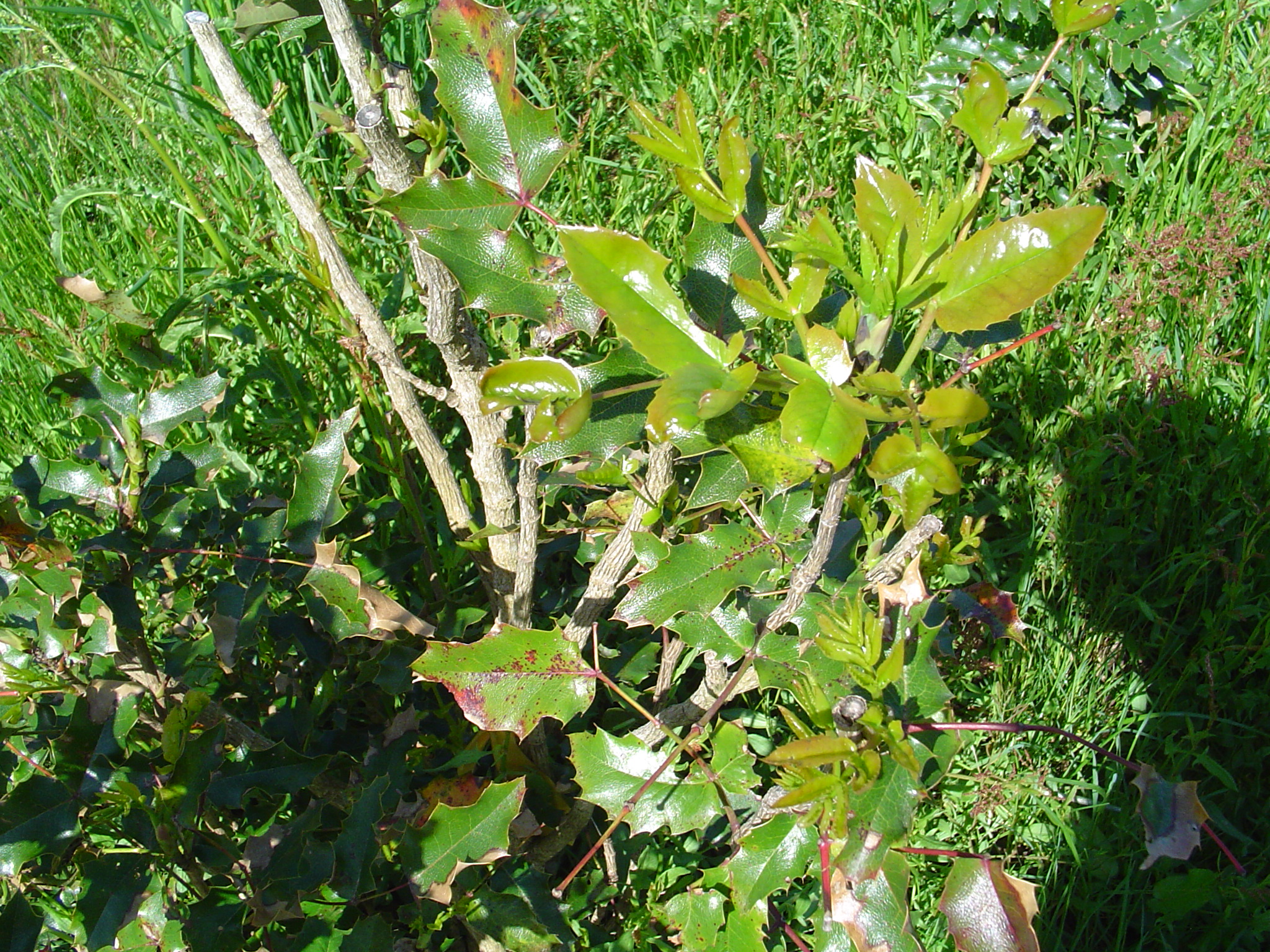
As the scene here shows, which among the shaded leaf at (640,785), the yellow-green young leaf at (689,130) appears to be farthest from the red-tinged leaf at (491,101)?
the shaded leaf at (640,785)

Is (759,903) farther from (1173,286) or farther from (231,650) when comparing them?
(1173,286)

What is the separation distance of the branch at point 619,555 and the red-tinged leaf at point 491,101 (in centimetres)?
33

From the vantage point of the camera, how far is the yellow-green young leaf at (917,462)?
689mm

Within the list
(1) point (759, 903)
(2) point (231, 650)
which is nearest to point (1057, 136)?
(1) point (759, 903)

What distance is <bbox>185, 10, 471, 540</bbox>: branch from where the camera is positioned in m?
1.04

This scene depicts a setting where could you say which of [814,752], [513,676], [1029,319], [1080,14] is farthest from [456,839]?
[1029,319]

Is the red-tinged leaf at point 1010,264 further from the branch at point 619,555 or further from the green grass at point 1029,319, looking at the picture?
the green grass at point 1029,319

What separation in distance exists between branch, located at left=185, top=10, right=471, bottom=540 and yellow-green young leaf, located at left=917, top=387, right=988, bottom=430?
77 cm

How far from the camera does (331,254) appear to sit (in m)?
1.18

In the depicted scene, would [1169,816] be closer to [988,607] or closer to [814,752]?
[988,607]

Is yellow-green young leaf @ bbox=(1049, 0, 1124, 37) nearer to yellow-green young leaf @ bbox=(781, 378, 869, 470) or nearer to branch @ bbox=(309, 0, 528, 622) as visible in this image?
yellow-green young leaf @ bbox=(781, 378, 869, 470)

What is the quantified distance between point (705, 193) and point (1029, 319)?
1328 millimetres

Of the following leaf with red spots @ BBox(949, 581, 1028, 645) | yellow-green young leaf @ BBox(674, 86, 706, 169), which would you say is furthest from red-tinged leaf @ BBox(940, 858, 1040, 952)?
yellow-green young leaf @ BBox(674, 86, 706, 169)

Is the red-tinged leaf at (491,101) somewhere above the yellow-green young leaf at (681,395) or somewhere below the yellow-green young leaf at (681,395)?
above
